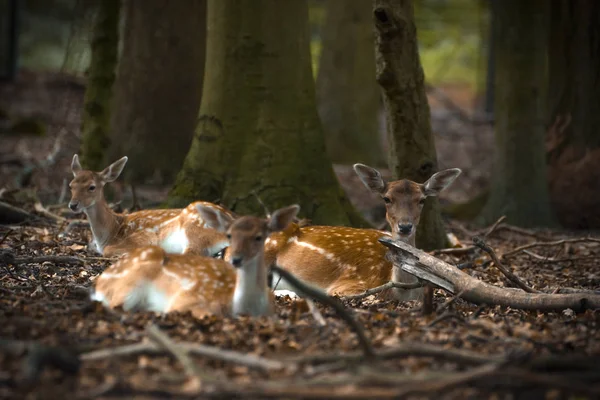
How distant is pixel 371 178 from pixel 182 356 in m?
3.04

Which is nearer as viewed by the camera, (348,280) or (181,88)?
(348,280)

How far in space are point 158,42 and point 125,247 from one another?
361cm

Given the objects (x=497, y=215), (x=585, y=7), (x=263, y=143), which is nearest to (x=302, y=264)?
(x=263, y=143)

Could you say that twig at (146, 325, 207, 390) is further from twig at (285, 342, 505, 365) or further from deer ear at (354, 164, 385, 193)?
deer ear at (354, 164, 385, 193)

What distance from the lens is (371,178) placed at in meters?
6.57

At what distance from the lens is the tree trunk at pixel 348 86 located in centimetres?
1340

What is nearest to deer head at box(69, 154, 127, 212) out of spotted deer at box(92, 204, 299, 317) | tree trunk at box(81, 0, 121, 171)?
tree trunk at box(81, 0, 121, 171)

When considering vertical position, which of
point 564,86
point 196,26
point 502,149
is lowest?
point 502,149

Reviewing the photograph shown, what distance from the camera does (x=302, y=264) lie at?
22.1ft

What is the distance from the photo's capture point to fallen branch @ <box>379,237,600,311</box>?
5.20m

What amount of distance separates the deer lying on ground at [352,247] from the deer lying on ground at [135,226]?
544mm

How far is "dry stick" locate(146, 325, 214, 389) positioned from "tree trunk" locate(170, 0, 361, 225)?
12.0 feet

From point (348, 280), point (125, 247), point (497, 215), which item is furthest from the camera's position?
point (497, 215)

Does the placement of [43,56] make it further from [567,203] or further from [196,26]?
[567,203]
